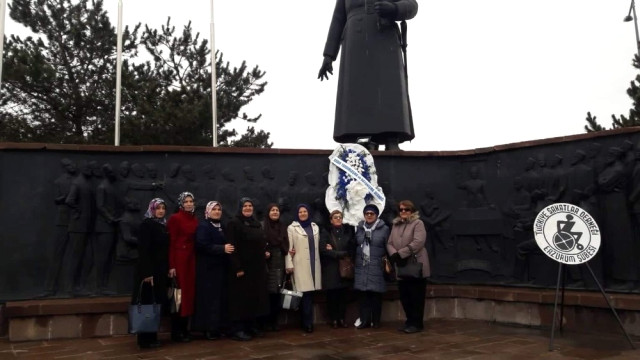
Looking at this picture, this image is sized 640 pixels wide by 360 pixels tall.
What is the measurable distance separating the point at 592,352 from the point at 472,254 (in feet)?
9.67

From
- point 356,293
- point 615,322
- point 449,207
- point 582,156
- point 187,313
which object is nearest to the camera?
point 187,313

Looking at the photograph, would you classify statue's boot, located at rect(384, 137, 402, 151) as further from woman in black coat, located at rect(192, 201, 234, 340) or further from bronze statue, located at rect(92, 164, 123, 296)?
bronze statue, located at rect(92, 164, 123, 296)

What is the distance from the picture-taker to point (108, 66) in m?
21.7

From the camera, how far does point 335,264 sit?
7.57 m

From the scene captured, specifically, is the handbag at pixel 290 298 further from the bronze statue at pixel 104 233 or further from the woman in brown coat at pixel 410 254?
the bronze statue at pixel 104 233

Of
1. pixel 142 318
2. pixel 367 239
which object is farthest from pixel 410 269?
pixel 142 318

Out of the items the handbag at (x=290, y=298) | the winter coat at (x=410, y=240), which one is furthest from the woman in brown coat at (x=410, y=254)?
the handbag at (x=290, y=298)

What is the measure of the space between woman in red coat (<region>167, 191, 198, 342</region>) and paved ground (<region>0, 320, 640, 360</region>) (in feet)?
1.76

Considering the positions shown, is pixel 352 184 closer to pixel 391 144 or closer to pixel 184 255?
pixel 391 144

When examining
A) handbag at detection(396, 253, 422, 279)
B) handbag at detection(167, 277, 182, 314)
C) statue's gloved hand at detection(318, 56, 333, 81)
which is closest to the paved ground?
handbag at detection(167, 277, 182, 314)

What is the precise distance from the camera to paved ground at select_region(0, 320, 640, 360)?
228 inches

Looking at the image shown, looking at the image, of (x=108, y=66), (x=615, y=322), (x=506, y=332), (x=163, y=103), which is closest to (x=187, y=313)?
(x=506, y=332)

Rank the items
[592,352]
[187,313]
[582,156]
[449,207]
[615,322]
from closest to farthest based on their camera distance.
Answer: [592,352] < [187,313] < [615,322] < [582,156] < [449,207]

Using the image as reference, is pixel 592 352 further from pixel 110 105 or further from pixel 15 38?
pixel 15 38
